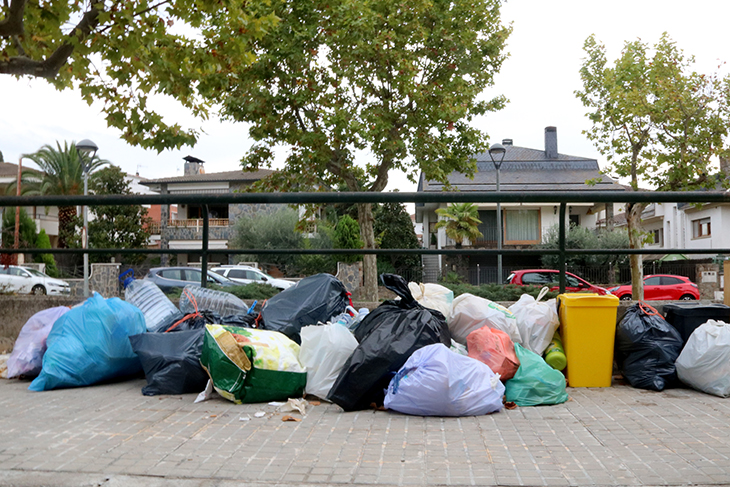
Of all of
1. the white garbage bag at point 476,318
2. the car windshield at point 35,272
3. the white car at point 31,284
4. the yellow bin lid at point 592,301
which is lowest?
the white garbage bag at point 476,318

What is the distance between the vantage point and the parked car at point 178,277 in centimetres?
471

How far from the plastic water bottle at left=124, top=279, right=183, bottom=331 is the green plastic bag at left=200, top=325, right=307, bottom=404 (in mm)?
1024

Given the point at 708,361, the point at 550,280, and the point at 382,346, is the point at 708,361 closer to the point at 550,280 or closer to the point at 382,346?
the point at 550,280

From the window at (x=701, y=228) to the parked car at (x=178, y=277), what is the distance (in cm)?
3603

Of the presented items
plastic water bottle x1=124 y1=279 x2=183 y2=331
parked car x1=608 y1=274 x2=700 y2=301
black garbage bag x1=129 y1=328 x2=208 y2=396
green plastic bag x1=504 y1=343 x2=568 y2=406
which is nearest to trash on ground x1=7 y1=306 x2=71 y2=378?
plastic water bottle x1=124 y1=279 x2=183 y2=331

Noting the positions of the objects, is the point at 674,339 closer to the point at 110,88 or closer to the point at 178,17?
the point at 178,17

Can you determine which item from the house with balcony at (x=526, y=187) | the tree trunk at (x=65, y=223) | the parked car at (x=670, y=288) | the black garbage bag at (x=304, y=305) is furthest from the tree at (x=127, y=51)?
the tree trunk at (x=65, y=223)

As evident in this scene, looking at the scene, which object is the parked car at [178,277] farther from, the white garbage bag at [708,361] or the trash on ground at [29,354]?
the white garbage bag at [708,361]

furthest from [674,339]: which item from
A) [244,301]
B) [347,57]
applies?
[347,57]

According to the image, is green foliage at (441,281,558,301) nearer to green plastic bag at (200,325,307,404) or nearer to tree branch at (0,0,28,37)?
Answer: green plastic bag at (200,325,307,404)

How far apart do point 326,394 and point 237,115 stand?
1478cm

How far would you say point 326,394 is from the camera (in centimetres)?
349

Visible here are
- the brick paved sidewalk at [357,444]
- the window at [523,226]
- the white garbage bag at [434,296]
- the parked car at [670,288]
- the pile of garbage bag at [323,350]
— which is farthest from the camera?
the window at [523,226]

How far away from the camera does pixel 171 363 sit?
3645 mm
